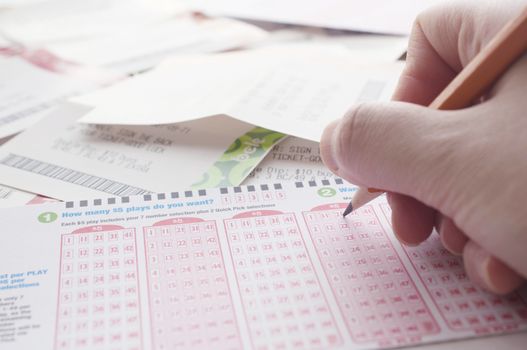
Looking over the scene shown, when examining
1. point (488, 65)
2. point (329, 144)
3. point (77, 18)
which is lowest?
point (77, 18)

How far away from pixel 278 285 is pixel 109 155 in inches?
12.0

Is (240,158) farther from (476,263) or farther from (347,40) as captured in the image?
(347,40)

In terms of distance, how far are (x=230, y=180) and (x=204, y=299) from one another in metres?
0.19

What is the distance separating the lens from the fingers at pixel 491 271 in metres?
0.45

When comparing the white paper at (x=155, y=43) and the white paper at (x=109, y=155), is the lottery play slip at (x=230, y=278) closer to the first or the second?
the white paper at (x=109, y=155)

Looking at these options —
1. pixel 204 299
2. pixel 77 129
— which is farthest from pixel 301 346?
pixel 77 129

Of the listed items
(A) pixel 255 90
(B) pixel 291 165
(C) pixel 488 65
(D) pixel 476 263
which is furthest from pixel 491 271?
(A) pixel 255 90

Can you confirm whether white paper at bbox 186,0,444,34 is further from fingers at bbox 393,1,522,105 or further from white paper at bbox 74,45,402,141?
fingers at bbox 393,1,522,105

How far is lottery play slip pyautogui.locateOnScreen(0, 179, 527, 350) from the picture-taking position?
1.48ft

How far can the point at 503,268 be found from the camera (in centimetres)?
45

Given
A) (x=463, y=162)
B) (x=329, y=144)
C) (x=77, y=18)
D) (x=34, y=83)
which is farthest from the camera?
(x=77, y=18)

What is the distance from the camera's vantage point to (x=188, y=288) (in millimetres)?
491

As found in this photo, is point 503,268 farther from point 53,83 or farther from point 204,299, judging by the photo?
point 53,83

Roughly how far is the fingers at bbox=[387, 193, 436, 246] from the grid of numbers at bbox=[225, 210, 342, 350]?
82 mm
